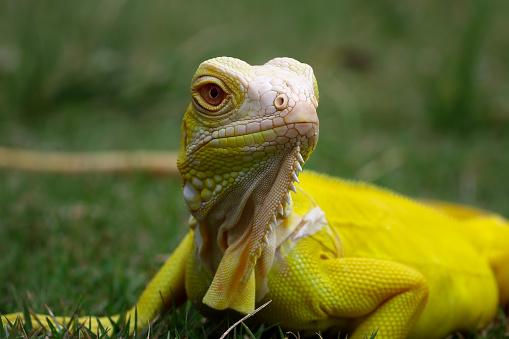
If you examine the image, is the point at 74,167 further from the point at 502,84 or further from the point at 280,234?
the point at 502,84

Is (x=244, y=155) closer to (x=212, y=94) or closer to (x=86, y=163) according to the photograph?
(x=212, y=94)

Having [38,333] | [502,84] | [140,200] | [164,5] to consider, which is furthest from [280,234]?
[164,5]

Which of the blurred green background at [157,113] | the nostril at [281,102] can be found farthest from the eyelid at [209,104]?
the blurred green background at [157,113]

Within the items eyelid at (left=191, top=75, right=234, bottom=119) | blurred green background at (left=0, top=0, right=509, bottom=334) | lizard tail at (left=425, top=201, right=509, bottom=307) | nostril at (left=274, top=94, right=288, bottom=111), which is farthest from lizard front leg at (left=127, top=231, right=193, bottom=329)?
lizard tail at (left=425, top=201, right=509, bottom=307)

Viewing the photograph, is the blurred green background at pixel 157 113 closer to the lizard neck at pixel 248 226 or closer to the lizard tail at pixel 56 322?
the lizard tail at pixel 56 322

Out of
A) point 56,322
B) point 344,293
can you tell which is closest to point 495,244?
point 344,293

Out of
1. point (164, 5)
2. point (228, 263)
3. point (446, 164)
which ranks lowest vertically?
point (446, 164)
